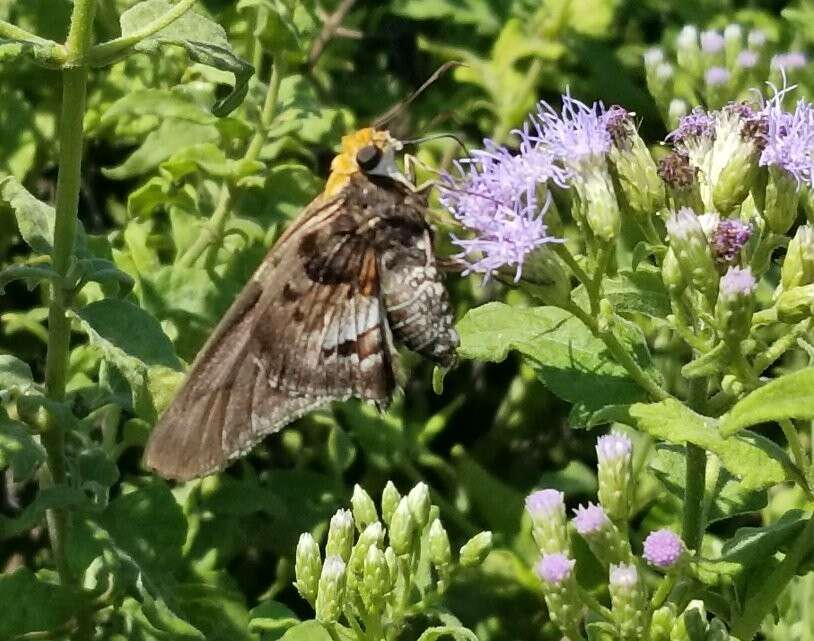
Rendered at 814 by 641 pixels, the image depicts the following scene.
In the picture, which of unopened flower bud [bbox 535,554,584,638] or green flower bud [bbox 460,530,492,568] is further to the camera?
green flower bud [bbox 460,530,492,568]

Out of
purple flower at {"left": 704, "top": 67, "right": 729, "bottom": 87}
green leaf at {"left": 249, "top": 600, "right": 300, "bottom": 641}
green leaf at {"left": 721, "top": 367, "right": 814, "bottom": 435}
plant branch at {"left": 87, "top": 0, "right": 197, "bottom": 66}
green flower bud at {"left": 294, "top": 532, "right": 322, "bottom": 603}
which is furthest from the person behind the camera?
purple flower at {"left": 704, "top": 67, "right": 729, "bottom": 87}

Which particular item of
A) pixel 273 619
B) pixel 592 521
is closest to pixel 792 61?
pixel 592 521

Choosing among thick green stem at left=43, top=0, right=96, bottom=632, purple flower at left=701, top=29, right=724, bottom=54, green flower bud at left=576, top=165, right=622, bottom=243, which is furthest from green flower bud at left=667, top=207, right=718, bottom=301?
purple flower at left=701, top=29, right=724, bottom=54

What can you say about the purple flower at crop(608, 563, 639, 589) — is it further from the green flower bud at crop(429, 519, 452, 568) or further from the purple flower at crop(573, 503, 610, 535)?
the green flower bud at crop(429, 519, 452, 568)

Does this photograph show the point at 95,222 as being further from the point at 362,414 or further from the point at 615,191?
the point at 615,191

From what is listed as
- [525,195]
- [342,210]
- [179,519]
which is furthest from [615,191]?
[179,519]

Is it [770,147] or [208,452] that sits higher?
[770,147]

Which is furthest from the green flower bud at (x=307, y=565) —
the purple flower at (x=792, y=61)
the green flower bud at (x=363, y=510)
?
Answer: the purple flower at (x=792, y=61)
